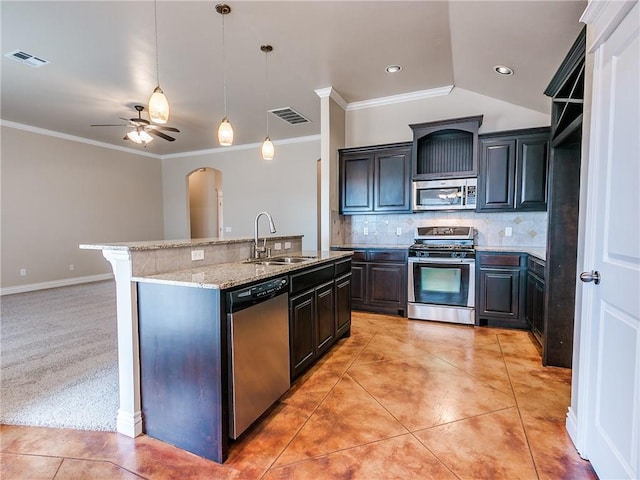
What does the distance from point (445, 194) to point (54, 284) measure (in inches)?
284

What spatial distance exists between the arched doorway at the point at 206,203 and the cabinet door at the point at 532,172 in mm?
7348

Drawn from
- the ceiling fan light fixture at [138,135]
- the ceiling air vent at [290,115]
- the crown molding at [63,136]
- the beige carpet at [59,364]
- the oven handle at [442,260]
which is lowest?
the beige carpet at [59,364]

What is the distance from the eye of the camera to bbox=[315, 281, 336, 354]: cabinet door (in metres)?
2.76

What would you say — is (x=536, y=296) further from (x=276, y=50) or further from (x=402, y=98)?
(x=276, y=50)

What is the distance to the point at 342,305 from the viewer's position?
10.8 ft

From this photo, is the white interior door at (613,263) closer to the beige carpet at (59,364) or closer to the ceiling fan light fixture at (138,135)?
the beige carpet at (59,364)

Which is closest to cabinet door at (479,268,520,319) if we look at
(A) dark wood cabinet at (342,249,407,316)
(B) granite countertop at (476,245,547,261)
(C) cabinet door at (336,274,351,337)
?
(B) granite countertop at (476,245,547,261)

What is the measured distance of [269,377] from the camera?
6.70 ft

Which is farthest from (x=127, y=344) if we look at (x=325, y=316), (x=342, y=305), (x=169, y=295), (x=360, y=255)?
(x=360, y=255)

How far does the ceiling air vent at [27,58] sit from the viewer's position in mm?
3381

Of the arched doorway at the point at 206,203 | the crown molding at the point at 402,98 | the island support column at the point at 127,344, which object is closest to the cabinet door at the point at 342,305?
the island support column at the point at 127,344

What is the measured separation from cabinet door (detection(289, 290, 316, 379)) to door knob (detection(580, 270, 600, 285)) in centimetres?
172

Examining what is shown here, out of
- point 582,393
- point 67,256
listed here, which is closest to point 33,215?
point 67,256

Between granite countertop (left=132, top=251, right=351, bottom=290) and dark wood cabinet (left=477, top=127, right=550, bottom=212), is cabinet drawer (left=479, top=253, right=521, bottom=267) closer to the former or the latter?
dark wood cabinet (left=477, top=127, right=550, bottom=212)
